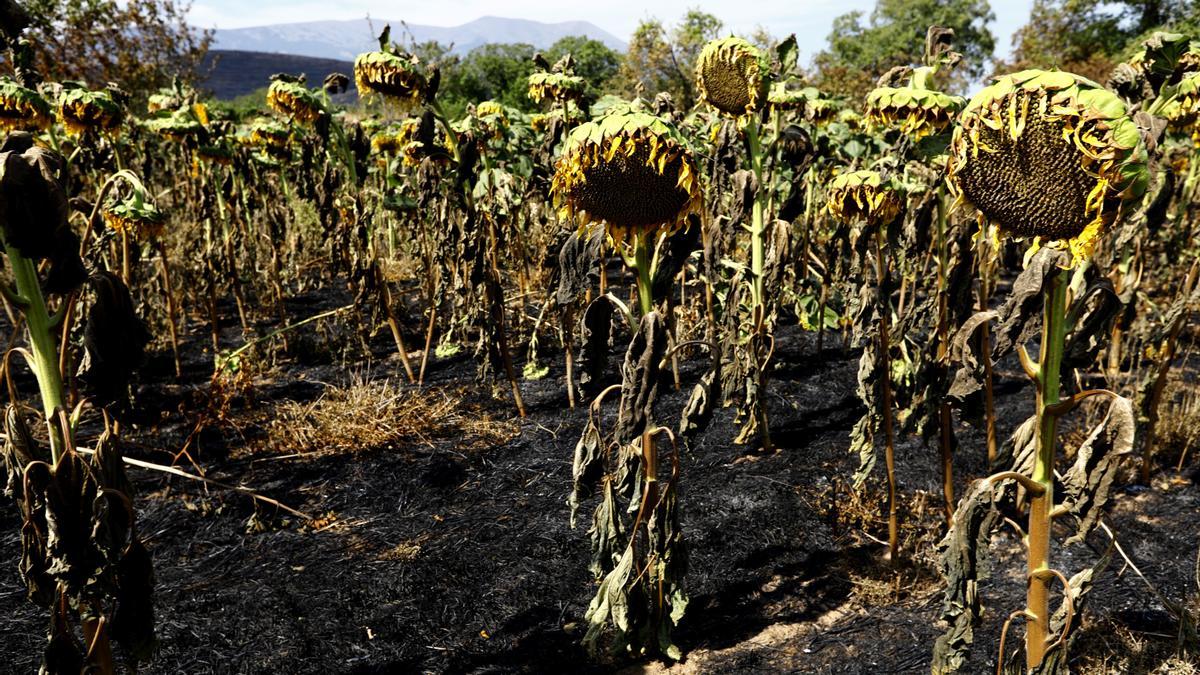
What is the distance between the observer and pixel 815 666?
2422mm

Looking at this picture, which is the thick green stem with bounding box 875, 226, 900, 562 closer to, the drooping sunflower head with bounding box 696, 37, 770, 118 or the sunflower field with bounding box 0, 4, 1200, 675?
the sunflower field with bounding box 0, 4, 1200, 675

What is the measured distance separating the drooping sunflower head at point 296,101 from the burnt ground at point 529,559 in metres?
1.66

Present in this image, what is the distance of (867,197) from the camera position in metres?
2.90

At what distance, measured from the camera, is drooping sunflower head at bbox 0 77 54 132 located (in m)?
3.25

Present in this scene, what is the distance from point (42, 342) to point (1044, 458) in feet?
6.88

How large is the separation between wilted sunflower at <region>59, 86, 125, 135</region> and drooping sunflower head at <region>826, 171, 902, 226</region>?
3.32 m

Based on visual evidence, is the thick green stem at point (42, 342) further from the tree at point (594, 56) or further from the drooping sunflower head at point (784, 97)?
the tree at point (594, 56)

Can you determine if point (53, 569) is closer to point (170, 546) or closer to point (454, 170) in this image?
point (170, 546)

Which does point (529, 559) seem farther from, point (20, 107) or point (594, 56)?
point (594, 56)

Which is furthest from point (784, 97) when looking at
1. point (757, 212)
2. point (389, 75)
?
point (389, 75)

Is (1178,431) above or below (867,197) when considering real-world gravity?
below

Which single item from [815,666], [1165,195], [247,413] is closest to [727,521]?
[815,666]

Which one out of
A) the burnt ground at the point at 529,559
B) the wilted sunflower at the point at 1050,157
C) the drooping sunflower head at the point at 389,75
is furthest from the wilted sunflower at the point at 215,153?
A: the wilted sunflower at the point at 1050,157

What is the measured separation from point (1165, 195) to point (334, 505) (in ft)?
11.2
